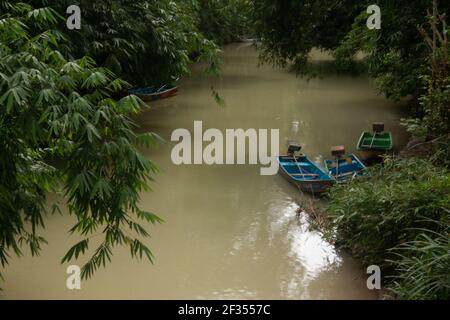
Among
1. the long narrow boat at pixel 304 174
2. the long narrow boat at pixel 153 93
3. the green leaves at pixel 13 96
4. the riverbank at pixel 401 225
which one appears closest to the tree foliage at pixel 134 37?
the long narrow boat at pixel 304 174

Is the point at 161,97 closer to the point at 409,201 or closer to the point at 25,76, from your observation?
the point at 409,201

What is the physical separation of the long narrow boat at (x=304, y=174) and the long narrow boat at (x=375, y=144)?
1.04m

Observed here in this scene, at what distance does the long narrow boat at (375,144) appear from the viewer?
331 inches

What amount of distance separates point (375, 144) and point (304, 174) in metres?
1.88

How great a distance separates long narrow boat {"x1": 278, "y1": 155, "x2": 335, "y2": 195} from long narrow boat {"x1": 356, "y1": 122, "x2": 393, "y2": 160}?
104 centimetres

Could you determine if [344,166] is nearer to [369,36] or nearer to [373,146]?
[373,146]

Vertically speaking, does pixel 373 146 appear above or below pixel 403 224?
below

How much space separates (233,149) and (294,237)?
3.61m

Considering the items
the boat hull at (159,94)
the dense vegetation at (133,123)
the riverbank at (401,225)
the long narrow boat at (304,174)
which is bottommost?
the boat hull at (159,94)

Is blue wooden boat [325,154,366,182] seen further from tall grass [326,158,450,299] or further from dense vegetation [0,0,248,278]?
dense vegetation [0,0,248,278]

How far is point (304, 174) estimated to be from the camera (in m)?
7.40

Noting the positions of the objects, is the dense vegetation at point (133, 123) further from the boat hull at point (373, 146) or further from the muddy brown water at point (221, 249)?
the boat hull at point (373, 146)

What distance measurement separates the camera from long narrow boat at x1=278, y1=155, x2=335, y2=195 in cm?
693

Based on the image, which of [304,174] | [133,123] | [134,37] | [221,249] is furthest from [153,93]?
[133,123]
